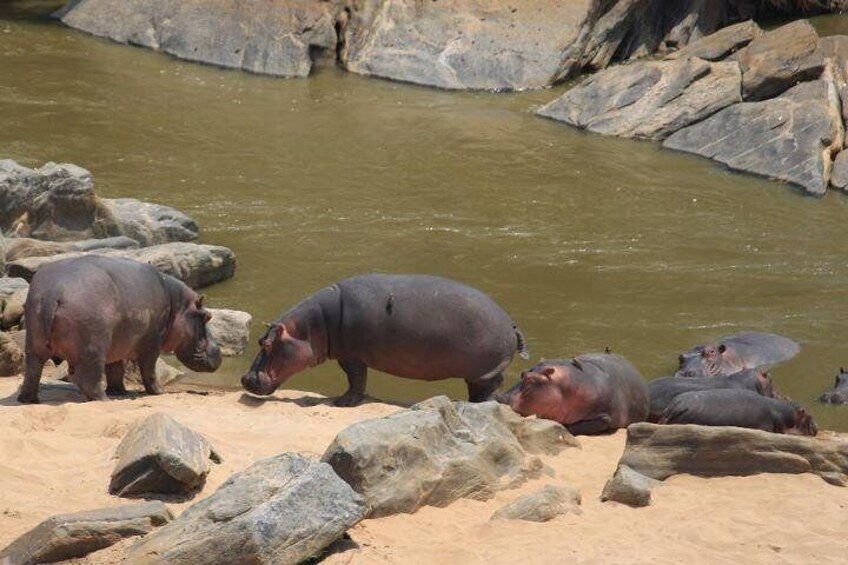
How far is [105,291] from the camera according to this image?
9227 millimetres

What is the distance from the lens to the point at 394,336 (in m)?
10.0

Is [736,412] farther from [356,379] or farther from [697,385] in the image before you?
[356,379]

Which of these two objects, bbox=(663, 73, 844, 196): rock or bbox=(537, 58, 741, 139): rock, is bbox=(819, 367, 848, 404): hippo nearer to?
bbox=(663, 73, 844, 196): rock

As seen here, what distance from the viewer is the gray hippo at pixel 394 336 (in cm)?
1002

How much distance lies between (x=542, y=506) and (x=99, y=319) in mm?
3034

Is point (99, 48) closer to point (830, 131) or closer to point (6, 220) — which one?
point (6, 220)

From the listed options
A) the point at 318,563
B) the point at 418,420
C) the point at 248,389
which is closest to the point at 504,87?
the point at 248,389

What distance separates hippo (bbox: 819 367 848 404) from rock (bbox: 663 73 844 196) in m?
6.20

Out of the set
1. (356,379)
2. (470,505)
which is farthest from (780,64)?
(470,505)

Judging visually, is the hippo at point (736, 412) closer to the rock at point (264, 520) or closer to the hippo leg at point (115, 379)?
the hippo leg at point (115, 379)

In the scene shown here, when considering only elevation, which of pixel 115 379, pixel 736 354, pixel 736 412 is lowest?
pixel 115 379

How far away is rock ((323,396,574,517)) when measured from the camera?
7418mm

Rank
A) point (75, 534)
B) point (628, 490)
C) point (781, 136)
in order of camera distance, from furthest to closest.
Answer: point (781, 136) < point (628, 490) < point (75, 534)

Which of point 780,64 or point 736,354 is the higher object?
point 780,64
